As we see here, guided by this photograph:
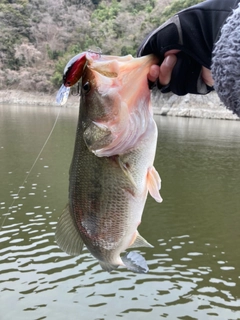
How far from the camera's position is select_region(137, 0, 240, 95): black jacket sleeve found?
5.03 feet

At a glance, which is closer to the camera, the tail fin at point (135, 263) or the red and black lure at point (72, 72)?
the red and black lure at point (72, 72)

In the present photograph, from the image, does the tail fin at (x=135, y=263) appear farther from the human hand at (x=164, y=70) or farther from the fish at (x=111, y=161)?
the human hand at (x=164, y=70)

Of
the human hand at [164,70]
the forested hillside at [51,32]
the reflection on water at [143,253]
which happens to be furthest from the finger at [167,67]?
the forested hillside at [51,32]

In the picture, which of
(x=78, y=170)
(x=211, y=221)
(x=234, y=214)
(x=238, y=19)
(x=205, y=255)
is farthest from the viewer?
(x=234, y=214)

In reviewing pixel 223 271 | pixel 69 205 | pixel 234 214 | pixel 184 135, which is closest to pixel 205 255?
pixel 223 271

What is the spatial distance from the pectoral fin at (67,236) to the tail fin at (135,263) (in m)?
0.27

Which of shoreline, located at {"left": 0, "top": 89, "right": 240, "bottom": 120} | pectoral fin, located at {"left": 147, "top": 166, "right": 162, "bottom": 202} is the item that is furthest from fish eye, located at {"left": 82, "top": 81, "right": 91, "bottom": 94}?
shoreline, located at {"left": 0, "top": 89, "right": 240, "bottom": 120}

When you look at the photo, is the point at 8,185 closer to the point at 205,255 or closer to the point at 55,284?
the point at 55,284

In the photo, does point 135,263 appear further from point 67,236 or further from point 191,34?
point 191,34

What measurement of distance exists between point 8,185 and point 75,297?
7.43 meters

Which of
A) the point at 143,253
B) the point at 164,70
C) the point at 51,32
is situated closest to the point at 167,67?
the point at 164,70

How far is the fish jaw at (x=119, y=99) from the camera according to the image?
59.2 inches

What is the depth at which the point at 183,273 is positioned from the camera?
778cm

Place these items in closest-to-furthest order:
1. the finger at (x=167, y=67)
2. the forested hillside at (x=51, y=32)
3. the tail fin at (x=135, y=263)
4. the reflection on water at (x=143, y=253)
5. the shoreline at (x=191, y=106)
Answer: the finger at (x=167, y=67) → the tail fin at (x=135, y=263) → the reflection on water at (x=143, y=253) → the shoreline at (x=191, y=106) → the forested hillside at (x=51, y=32)
